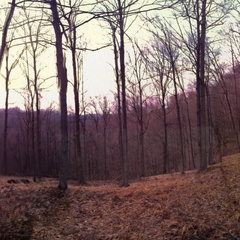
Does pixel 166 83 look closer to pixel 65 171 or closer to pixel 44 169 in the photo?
pixel 65 171

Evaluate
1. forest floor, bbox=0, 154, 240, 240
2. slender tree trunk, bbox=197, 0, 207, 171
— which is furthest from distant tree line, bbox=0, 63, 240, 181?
forest floor, bbox=0, 154, 240, 240

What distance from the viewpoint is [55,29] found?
773 cm

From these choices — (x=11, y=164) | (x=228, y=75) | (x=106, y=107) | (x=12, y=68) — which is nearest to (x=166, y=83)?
(x=228, y=75)

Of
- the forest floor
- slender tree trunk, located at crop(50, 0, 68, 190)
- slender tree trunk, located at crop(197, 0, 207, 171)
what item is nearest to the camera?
the forest floor

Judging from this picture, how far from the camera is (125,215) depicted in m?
4.97

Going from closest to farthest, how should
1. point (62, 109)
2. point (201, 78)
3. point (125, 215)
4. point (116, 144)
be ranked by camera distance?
point (125, 215) < point (62, 109) < point (201, 78) < point (116, 144)

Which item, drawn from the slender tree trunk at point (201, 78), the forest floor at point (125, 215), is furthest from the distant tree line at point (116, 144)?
the forest floor at point (125, 215)

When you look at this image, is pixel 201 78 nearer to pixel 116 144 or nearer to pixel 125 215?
pixel 125 215

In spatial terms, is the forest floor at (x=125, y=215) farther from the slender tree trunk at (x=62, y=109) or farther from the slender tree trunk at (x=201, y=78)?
the slender tree trunk at (x=201, y=78)

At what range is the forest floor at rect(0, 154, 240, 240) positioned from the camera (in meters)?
3.69

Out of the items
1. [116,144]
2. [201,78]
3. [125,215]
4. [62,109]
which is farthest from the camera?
[116,144]

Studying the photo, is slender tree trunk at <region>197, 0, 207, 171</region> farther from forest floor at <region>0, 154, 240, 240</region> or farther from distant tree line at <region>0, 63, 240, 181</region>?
distant tree line at <region>0, 63, 240, 181</region>

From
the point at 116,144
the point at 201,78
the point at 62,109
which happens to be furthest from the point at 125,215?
the point at 116,144

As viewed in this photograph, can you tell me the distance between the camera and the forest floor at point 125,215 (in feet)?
12.1
